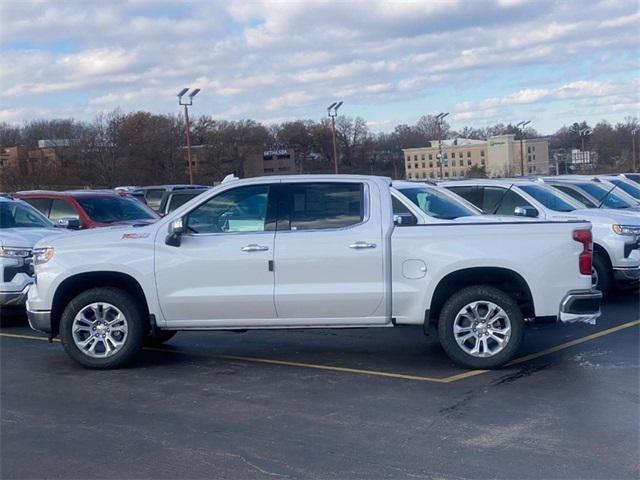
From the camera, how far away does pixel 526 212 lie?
13.0 m

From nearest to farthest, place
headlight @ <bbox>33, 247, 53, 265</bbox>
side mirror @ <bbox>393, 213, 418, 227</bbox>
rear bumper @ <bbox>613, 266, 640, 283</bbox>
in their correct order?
1. side mirror @ <bbox>393, 213, 418, 227</bbox>
2. headlight @ <bbox>33, 247, 53, 265</bbox>
3. rear bumper @ <bbox>613, 266, 640, 283</bbox>

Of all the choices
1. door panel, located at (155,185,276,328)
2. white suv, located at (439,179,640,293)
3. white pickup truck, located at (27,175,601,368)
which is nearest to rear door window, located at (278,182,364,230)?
white pickup truck, located at (27,175,601,368)

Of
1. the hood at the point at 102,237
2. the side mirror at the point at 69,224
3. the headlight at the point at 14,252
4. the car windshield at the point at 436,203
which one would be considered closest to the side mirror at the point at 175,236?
the hood at the point at 102,237

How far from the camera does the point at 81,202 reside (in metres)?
15.0

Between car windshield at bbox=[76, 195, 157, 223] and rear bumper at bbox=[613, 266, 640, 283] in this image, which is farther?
car windshield at bbox=[76, 195, 157, 223]

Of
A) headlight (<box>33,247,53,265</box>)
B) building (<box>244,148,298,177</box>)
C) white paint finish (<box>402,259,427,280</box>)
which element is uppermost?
building (<box>244,148,298,177</box>)

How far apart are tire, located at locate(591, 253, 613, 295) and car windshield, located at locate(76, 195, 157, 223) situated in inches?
294

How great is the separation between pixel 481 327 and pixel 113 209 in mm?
8695

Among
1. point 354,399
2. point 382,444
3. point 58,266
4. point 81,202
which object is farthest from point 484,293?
point 81,202

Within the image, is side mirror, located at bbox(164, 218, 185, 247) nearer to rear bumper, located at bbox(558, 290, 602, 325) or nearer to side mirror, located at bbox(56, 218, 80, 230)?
rear bumper, located at bbox(558, 290, 602, 325)

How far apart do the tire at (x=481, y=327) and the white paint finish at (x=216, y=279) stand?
5.63 feet

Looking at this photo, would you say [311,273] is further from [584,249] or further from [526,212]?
[526,212]

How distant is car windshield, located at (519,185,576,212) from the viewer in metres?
13.7

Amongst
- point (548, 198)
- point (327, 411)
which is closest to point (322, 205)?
point (327, 411)
